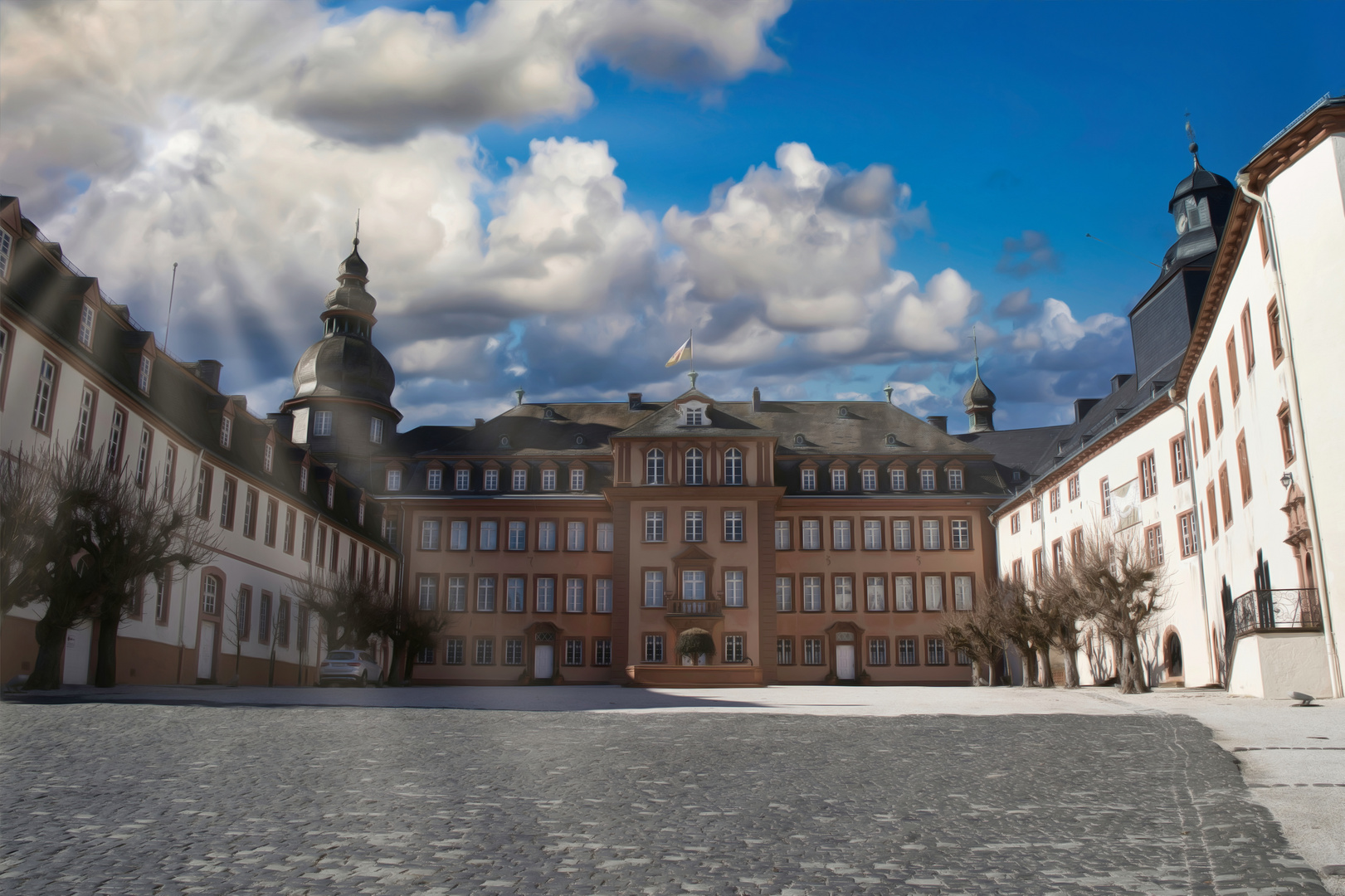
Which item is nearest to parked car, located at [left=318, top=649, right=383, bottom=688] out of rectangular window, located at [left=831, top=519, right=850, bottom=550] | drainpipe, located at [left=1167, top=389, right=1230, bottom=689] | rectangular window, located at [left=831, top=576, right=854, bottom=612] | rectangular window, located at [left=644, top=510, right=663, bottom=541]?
rectangular window, located at [left=644, top=510, right=663, bottom=541]

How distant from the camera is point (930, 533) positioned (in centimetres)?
5850

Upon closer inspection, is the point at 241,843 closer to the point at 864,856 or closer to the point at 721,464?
the point at 864,856

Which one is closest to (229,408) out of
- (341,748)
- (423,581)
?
(423,581)

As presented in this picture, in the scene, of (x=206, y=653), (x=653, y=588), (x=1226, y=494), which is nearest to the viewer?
(x=1226, y=494)

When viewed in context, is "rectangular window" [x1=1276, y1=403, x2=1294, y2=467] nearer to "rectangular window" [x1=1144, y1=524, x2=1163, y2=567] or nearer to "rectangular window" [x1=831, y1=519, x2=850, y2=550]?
"rectangular window" [x1=1144, y1=524, x2=1163, y2=567]

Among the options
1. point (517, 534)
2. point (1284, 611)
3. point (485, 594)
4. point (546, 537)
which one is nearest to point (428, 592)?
point (485, 594)

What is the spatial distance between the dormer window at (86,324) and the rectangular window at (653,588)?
98.0 feet

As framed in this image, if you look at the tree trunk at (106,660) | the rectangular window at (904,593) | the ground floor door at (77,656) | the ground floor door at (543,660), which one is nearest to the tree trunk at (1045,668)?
the rectangular window at (904,593)

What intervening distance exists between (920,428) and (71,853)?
58.5m

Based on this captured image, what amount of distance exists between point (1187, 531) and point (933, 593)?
2126 cm

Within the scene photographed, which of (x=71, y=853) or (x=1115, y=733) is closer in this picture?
(x=71, y=853)

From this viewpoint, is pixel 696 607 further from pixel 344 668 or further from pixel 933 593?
pixel 344 668

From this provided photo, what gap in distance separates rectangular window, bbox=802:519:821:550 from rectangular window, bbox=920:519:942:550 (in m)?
5.26

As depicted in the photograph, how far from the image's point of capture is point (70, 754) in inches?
452
